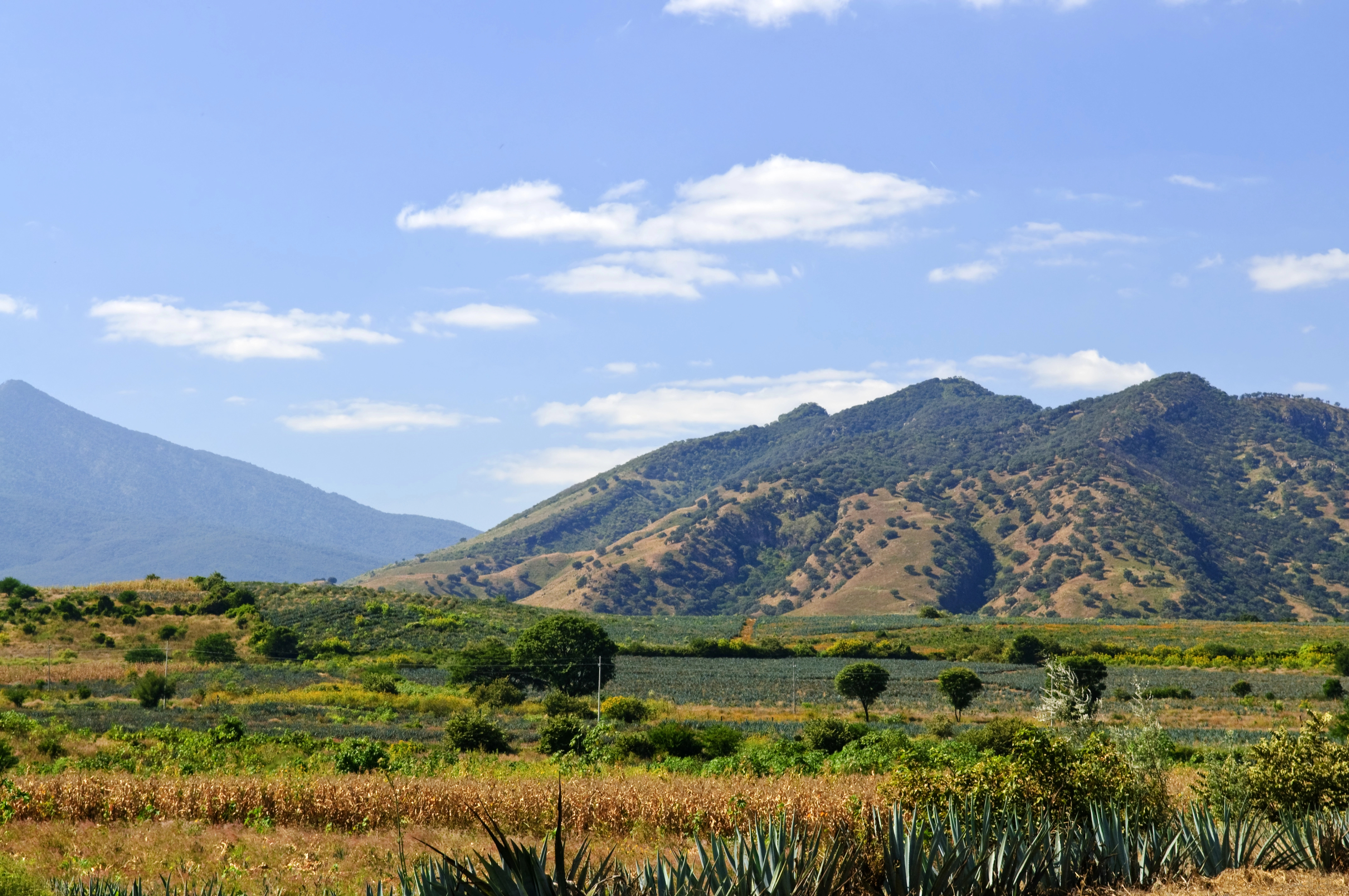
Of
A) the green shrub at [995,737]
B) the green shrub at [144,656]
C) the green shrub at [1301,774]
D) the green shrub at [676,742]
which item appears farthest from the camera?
the green shrub at [144,656]

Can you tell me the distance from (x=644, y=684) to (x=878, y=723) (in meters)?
17.8

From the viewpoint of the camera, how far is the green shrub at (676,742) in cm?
2620

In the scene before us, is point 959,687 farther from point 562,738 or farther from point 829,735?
point 562,738

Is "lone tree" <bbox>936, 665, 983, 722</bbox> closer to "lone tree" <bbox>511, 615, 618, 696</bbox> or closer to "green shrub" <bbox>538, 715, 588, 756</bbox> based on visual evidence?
"lone tree" <bbox>511, 615, 618, 696</bbox>

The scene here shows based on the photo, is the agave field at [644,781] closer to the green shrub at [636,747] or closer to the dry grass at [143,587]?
the green shrub at [636,747]

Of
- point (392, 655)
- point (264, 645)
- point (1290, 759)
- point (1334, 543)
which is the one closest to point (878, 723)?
point (1290, 759)

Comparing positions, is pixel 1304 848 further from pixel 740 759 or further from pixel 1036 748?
pixel 740 759

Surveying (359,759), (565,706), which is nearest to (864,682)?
(565,706)

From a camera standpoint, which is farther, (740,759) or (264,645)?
(264,645)

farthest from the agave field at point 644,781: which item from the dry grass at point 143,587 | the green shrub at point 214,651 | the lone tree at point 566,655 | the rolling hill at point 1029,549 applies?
the rolling hill at point 1029,549

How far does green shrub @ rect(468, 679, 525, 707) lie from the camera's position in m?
40.8

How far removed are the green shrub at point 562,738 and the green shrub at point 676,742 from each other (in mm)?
1877

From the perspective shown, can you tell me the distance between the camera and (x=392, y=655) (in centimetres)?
6025

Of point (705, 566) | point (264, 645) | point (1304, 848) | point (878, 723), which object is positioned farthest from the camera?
point (705, 566)
